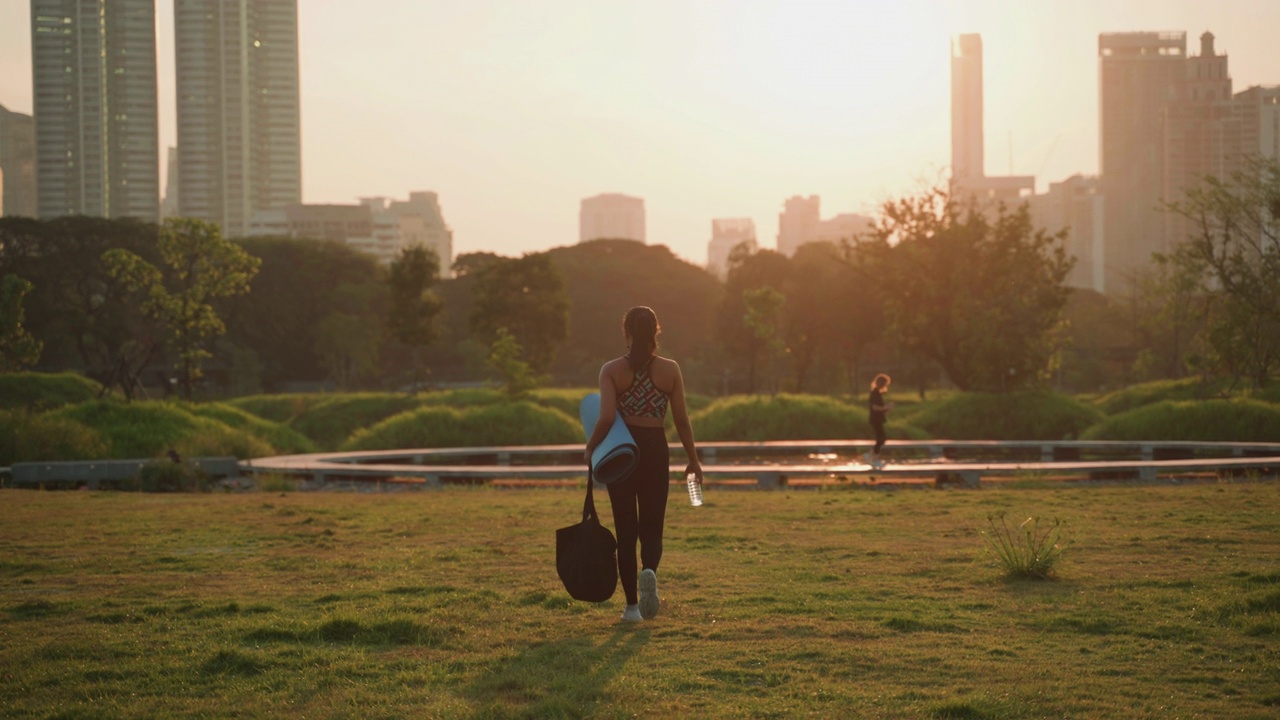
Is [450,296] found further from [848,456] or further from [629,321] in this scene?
[629,321]

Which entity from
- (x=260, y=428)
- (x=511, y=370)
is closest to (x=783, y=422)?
(x=511, y=370)

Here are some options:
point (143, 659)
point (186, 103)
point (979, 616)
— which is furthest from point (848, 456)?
point (186, 103)

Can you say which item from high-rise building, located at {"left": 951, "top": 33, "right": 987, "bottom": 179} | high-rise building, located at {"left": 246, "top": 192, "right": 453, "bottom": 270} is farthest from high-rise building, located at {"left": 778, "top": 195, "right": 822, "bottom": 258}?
high-rise building, located at {"left": 246, "top": 192, "right": 453, "bottom": 270}

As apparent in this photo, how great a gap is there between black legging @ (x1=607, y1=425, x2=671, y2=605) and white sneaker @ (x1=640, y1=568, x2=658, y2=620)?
63 mm

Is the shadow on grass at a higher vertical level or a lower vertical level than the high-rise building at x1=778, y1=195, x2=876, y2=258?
lower

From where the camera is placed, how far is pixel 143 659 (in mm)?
5535

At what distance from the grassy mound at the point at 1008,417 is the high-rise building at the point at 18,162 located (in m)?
80.2

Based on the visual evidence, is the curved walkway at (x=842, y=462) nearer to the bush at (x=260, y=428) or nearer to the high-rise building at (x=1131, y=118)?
the bush at (x=260, y=428)

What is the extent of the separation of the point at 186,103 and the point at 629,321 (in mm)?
143514

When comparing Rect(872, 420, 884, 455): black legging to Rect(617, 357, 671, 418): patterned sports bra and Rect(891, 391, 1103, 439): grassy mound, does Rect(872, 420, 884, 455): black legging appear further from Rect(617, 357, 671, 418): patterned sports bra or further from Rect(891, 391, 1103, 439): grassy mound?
Rect(617, 357, 671, 418): patterned sports bra

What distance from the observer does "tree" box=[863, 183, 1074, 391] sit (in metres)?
30.0

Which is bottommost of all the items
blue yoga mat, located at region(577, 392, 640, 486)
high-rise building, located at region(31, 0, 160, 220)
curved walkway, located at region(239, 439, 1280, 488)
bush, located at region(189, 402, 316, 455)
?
curved walkway, located at region(239, 439, 1280, 488)

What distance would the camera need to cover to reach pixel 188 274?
3034cm

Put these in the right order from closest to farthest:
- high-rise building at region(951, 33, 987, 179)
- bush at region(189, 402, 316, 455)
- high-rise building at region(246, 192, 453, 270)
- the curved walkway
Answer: the curved walkway
bush at region(189, 402, 316, 455)
high-rise building at region(246, 192, 453, 270)
high-rise building at region(951, 33, 987, 179)
